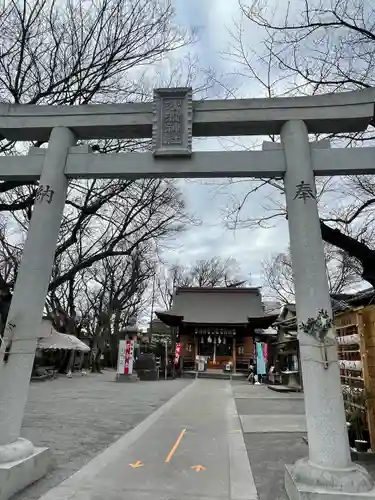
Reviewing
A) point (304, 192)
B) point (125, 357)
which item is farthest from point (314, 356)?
point (125, 357)

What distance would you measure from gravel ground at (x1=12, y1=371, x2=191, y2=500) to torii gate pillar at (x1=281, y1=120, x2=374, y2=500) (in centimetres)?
269

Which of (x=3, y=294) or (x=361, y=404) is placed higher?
(x=3, y=294)

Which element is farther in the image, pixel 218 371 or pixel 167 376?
pixel 218 371

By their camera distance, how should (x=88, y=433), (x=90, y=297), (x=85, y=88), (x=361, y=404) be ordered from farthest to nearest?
1. (x=90, y=297)
2. (x=85, y=88)
3. (x=88, y=433)
4. (x=361, y=404)

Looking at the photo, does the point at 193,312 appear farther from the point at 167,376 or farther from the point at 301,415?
the point at 301,415

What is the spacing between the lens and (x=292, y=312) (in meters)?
26.1

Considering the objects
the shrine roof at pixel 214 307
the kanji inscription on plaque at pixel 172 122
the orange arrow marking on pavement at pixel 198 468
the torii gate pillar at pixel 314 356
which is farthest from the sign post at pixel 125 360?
the torii gate pillar at pixel 314 356

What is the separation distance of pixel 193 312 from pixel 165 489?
83.7 ft

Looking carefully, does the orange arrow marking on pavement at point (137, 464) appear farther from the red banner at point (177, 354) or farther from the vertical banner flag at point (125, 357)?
the red banner at point (177, 354)

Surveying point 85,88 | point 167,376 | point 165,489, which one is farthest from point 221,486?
point 167,376

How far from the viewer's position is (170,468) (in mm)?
4770

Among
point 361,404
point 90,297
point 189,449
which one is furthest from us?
point 90,297

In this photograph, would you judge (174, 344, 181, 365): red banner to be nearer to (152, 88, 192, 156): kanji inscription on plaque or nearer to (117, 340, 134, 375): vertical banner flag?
(117, 340, 134, 375): vertical banner flag

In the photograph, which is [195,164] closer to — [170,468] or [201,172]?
[201,172]
